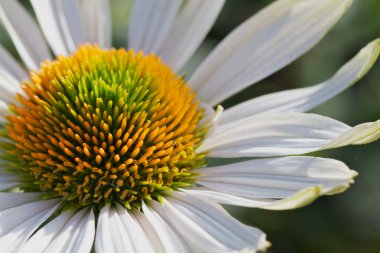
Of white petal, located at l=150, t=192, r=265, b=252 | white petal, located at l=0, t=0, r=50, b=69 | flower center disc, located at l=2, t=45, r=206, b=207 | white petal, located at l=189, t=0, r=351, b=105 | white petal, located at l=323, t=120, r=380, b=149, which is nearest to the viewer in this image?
white petal, located at l=150, t=192, r=265, b=252

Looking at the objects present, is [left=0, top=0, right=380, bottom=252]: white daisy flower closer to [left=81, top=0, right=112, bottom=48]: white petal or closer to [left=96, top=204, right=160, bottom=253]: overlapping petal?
[left=96, top=204, right=160, bottom=253]: overlapping petal

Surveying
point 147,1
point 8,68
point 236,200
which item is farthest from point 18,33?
point 236,200

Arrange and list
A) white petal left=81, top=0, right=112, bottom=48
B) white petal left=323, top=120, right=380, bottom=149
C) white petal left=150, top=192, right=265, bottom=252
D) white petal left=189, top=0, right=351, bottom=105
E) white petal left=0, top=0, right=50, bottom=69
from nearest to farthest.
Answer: white petal left=150, top=192, right=265, bottom=252 < white petal left=323, top=120, right=380, bottom=149 < white petal left=189, top=0, right=351, bottom=105 < white petal left=0, top=0, right=50, bottom=69 < white petal left=81, top=0, right=112, bottom=48

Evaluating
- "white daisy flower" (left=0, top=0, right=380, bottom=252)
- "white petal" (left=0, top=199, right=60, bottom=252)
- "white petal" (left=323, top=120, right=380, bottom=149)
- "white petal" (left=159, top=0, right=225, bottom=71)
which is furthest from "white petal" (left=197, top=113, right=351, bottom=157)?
"white petal" (left=0, top=199, right=60, bottom=252)

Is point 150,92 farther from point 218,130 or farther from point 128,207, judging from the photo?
point 128,207

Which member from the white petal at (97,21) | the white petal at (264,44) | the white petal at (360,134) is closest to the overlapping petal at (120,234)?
the white petal at (360,134)

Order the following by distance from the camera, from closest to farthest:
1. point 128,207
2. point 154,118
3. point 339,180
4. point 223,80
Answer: point 339,180, point 128,207, point 154,118, point 223,80
